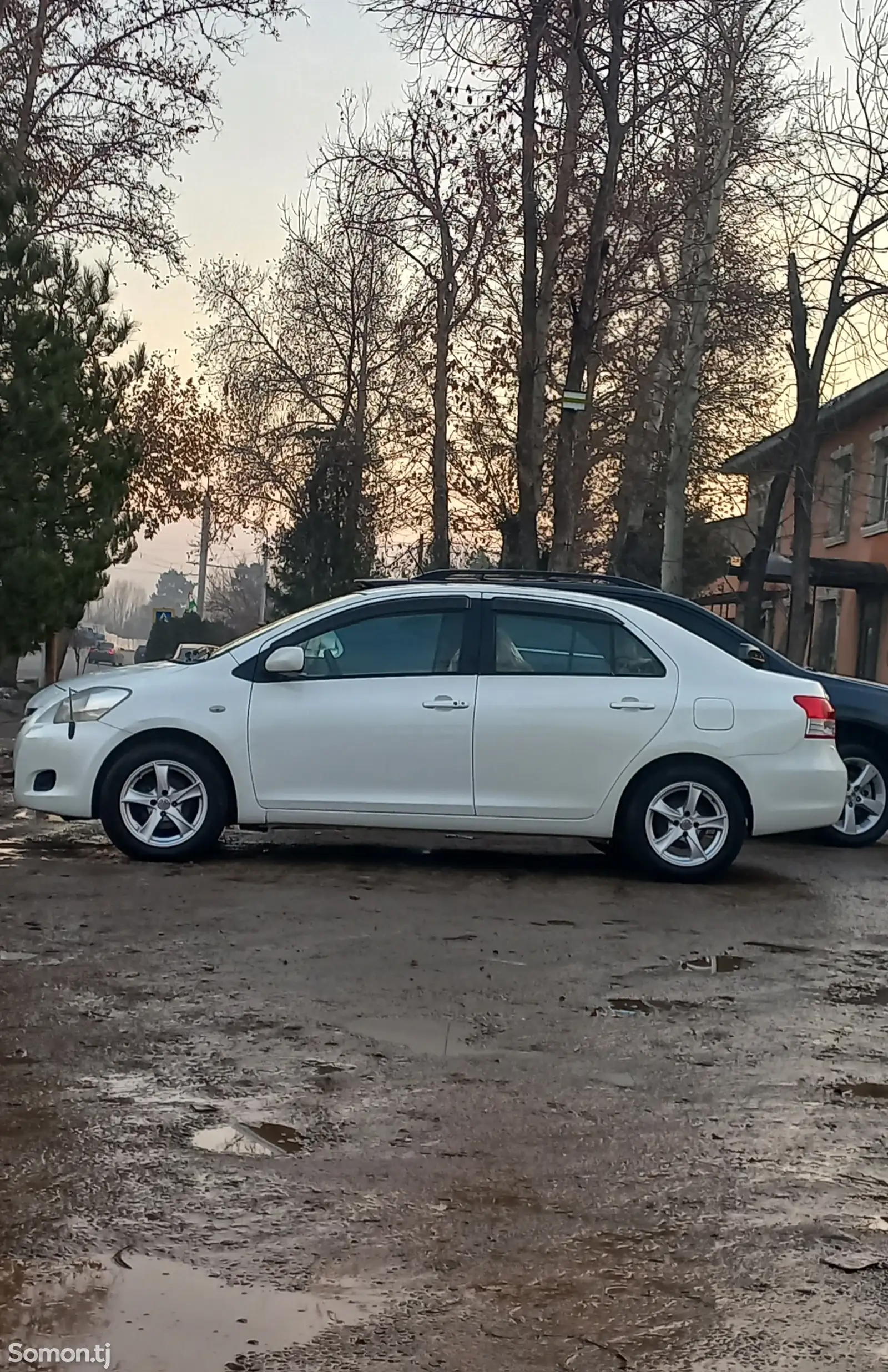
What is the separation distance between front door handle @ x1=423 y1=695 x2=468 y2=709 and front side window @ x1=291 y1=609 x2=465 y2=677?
202 millimetres

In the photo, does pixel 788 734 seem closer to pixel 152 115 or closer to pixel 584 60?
pixel 584 60

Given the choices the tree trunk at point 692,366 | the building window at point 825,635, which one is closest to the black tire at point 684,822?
the tree trunk at point 692,366

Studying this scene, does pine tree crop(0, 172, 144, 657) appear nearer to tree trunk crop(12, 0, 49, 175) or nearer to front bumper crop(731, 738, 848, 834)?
tree trunk crop(12, 0, 49, 175)

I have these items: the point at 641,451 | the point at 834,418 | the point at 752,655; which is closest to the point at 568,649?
the point at 752,655

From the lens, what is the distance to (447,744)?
353 inches

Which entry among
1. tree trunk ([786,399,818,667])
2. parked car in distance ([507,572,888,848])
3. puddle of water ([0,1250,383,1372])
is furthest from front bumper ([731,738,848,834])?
tree trunk ([786,399,818,667])

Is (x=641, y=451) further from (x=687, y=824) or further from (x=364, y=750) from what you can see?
(x=364, y=750)

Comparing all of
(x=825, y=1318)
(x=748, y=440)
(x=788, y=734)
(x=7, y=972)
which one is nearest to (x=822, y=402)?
(x=748, y=440)

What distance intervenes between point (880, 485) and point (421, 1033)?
2687cm

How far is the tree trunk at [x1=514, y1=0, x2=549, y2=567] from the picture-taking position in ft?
62.7

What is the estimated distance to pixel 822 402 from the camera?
88.0 ft

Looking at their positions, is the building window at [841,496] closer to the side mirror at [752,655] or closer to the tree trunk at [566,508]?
the tree trunk at [566,508]

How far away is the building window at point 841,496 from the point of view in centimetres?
3238

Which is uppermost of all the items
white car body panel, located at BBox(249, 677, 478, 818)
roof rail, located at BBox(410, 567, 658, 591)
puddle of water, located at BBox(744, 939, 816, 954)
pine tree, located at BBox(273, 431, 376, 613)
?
pine tree, located at BBox(273, 431, 376, 613)
